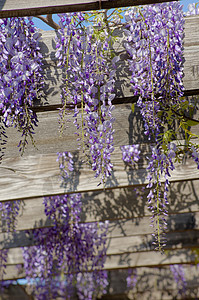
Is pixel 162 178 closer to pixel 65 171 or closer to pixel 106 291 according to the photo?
pixel 65 171

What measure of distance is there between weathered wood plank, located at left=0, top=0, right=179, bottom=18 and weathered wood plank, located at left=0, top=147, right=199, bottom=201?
0.90 metres

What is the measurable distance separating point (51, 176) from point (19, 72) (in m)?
0.59

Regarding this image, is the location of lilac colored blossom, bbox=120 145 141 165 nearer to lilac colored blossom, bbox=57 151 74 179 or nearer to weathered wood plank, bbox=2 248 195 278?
lilac colored blossom, bbox=57 151 74 179

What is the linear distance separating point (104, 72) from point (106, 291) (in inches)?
150

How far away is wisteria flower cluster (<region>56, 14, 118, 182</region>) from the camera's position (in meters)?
1.59

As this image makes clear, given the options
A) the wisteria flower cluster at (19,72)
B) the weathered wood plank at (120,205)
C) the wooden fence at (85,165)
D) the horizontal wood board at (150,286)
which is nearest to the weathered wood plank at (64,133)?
the wooden fence at (85,165)

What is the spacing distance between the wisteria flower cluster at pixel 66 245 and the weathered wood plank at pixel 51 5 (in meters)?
1.63

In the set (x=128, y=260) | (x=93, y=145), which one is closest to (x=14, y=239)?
(x=128, y=260)

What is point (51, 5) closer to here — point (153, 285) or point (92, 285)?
point (92, 285)

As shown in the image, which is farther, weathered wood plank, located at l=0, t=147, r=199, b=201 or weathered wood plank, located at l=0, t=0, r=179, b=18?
weathered wood plank, located at l=0, t=147, r=199, b=201

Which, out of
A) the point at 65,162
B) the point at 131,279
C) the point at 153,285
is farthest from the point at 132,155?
the point at 153,285

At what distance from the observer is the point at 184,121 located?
5.56 feet

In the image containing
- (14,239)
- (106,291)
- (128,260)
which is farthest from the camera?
(106,291)

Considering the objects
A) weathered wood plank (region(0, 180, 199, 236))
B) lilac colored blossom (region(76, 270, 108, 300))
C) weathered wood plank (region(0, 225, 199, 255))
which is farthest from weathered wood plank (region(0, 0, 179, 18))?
lilac colored blossom (region(76, 270, 108, 300))
